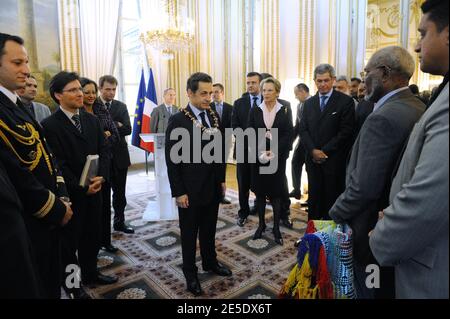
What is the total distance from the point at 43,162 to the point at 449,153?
193cm

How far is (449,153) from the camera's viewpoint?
0.96 metres

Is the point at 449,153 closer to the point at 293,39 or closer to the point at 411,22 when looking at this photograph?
the point at 411,22

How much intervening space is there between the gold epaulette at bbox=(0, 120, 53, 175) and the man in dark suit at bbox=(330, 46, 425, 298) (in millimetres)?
1709

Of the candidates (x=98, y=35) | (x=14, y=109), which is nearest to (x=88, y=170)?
(x=14, y=109)

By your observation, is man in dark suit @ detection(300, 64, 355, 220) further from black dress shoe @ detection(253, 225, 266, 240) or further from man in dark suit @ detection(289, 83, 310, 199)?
man in dark suit @ detection(289, 83, 310, 199)

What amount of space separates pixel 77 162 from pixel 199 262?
1440 mm

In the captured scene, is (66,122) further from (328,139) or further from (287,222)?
(287,222)

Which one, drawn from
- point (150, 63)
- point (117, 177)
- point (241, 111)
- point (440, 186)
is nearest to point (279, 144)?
point (241, 111)

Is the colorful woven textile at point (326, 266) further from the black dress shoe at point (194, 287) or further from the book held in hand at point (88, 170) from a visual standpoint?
the book held in hand at point (88, 170)

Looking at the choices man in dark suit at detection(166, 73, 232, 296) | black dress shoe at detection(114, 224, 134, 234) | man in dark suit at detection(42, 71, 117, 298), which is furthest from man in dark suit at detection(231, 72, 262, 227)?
man in dark suit at detection(42, 71, 117, 298)

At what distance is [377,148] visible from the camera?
171 centimetres

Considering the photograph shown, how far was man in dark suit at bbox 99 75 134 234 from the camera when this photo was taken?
3574mm

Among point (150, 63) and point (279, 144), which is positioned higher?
point (150, 63)

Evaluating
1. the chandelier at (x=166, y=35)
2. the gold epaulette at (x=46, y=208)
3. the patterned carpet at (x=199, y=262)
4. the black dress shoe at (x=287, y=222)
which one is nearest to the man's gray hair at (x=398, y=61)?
the patterned carpet at (x=199, y=262)
